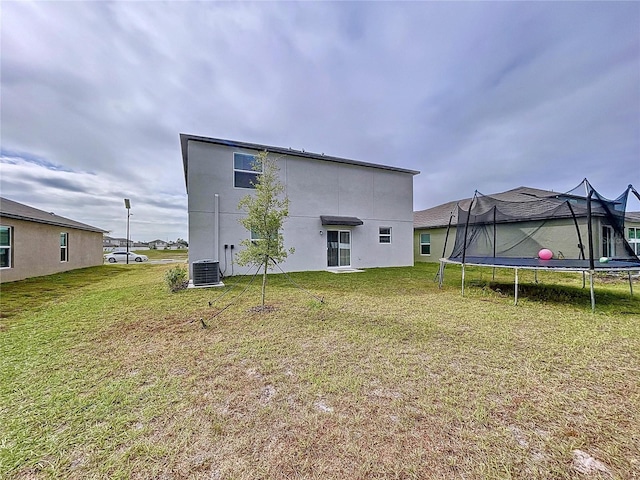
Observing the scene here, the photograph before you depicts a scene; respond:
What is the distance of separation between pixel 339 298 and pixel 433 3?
29.3 ft

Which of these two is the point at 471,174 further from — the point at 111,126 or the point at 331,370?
the point at 111,126

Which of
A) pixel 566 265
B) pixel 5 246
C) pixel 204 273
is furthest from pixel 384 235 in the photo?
pixel 5 246

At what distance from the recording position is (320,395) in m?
2.49

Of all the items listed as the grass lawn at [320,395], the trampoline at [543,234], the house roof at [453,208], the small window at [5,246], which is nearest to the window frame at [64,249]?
the small window at [5,246]

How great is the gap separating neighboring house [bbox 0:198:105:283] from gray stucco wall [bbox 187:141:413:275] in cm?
718

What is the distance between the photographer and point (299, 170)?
12078 millimetres

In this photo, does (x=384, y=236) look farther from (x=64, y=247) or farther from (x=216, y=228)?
(x=64, y=247)

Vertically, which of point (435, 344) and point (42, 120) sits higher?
point (42, 120)

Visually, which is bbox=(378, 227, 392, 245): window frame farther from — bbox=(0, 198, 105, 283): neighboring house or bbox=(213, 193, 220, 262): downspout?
bbox=(0, 198, 105, 283): neighboring house

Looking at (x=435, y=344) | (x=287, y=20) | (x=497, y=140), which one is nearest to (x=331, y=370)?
(x=435, y=344)

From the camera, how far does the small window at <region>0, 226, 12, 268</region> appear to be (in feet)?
32.5

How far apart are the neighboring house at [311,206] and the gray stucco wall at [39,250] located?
281 inches

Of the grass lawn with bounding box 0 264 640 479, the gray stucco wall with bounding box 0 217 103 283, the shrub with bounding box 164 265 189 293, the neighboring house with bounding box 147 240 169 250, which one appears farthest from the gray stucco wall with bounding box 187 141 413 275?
the neighboring house with bounding box 147 240 169 250

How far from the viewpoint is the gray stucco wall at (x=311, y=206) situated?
1026 cm
